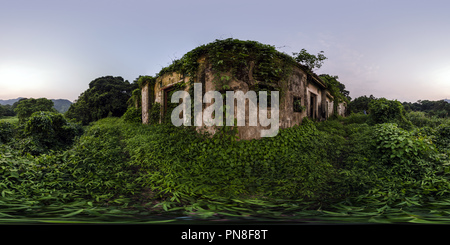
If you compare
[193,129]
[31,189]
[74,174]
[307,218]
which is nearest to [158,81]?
[193,129]

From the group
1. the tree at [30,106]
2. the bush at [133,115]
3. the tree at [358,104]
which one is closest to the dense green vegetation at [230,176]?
the tree at [30,106]

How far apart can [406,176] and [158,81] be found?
9472mm

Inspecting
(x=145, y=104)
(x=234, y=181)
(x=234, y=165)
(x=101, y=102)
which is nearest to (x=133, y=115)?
(x=145, y=104)

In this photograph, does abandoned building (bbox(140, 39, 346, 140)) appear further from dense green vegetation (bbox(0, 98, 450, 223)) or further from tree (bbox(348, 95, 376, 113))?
tree (bbox(348, 95, 376, 113))

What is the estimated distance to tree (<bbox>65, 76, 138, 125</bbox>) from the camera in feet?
46.6

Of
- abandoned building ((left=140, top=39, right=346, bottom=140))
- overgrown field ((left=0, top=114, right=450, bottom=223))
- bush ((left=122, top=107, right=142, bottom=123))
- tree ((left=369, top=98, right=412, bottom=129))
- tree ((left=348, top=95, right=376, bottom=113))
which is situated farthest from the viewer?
tree ((left=348, top=95, right=376, bottom=113))

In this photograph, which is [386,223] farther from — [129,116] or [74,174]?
[129,116]

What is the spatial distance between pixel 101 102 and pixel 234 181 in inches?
566

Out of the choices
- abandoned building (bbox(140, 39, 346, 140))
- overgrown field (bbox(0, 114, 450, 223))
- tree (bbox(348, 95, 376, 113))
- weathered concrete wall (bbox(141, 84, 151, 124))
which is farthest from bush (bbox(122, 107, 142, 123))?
tree (bbox(348, 95, 376, 113))

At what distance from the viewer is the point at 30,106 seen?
10055 millimetres

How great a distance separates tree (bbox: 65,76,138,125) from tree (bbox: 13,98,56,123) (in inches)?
138

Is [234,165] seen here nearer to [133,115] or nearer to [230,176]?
[230,176]

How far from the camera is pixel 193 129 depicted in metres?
5.81

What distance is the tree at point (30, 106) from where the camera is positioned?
9773mm
